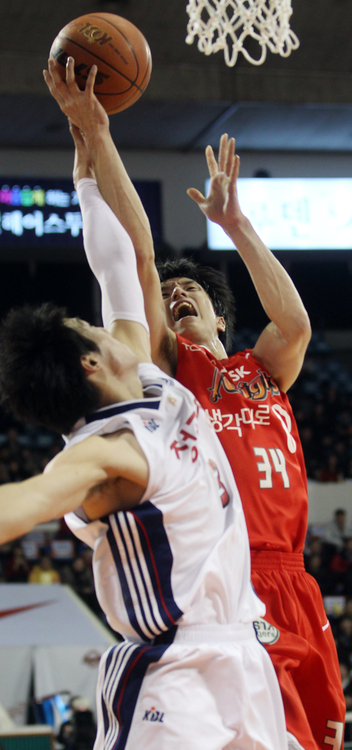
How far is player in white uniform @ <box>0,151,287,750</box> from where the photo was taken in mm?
1818

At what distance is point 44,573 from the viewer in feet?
32.0

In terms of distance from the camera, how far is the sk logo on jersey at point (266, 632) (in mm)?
2527

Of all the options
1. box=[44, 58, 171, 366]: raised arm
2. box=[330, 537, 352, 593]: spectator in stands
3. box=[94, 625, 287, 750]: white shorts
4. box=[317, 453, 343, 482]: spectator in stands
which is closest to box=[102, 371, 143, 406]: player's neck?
box=[94, 625, 287, 750]: white shorts

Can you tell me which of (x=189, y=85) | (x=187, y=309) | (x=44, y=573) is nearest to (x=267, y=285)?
(x=187, y=309)

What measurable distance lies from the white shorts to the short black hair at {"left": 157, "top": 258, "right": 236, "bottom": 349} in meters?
1.75

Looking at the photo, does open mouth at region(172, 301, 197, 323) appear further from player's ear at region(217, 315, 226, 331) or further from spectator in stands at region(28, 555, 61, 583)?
spectator in stands at region(28, 555, 61, 583)

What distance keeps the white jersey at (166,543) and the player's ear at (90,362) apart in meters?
0.11

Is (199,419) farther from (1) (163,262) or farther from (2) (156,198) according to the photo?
(2) (156,198)

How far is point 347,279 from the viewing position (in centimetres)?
1527

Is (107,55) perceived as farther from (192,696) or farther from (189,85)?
(189,85)

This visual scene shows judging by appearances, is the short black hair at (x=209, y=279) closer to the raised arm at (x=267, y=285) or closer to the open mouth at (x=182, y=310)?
the open mouth at (x=182, y=310)

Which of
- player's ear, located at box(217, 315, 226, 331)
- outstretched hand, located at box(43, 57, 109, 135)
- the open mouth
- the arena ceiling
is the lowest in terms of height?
player's ear, located at box(217, 315, 226, 331)

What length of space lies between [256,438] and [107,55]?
1.43 m

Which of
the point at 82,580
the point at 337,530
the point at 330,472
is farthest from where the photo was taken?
the point at 330,472
